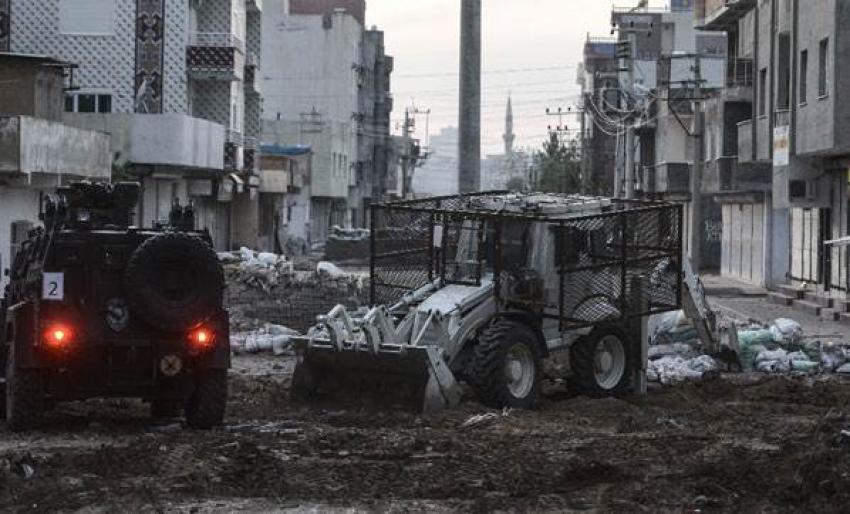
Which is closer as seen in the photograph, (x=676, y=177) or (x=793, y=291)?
(x=793, y=291)

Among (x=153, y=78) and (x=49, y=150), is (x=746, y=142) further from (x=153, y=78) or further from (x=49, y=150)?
(x=153, y=78)

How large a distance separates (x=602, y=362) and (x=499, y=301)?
2.04 meters

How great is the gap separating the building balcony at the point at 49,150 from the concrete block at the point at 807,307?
17.8 metres

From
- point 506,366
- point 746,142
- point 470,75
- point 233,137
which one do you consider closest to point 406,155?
point 233,137

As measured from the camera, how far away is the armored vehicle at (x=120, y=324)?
15320mm

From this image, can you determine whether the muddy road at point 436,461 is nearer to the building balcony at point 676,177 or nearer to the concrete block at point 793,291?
the concrete block at point 793,291

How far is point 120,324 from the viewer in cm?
1543

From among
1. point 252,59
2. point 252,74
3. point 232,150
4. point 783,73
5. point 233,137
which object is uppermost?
point 252,59

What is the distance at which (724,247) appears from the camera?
203 feet

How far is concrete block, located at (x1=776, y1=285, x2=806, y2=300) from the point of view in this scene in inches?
1657

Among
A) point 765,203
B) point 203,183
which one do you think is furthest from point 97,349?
point 203,183

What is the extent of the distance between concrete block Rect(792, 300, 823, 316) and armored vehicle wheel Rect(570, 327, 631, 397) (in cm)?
1883

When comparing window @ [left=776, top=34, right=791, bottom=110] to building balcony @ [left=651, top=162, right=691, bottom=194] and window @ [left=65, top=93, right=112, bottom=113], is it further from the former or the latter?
building balcony @ [left=651, top=162, right=691, bottom=194]

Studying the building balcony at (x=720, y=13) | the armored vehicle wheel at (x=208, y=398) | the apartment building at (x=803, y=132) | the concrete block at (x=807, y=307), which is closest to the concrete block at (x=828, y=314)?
the concrete block at (x=807, y=307)
